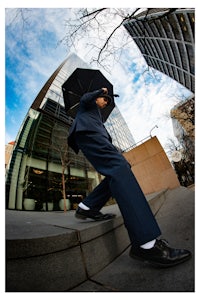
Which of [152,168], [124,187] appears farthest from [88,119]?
[152,168]

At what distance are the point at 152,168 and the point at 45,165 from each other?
7.14m

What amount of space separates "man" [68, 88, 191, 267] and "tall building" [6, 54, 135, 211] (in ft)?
21.8

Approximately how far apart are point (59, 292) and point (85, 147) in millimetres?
1065

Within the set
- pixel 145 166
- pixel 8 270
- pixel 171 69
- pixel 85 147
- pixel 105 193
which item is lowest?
pixel 8 270

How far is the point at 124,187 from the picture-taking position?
4.11ft

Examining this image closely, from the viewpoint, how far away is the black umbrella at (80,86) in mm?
3188

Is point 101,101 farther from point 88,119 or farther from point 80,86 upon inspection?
point 80,86

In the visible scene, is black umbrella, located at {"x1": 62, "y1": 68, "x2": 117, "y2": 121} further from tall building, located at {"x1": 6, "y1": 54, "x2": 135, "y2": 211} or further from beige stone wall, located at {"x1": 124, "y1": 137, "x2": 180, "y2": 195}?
tall building, located at {"x1": 6, "y1": 54, "x2": 135, "y2": 211}

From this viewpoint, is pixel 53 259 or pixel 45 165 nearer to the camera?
pixel 53 259

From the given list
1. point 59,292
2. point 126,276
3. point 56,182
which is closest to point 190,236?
point 126,276

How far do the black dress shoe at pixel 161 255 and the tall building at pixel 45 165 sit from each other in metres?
7.23

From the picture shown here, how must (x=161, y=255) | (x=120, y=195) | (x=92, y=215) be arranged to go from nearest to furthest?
(x=161, y=255) → (x=120, y=195) → (x=92, y=215)

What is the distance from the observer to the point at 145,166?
24.9 ft
